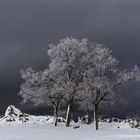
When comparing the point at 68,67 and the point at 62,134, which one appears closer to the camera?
the point at 62,134

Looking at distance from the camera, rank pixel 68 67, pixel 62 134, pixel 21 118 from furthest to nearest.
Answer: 1. pixel 21 118
2. pixel 68 67
3. pixel 62 134

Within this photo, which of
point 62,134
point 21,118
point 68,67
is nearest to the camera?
point 62,134

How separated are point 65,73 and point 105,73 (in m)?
5.60

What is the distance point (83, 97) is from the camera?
53719 millimetres

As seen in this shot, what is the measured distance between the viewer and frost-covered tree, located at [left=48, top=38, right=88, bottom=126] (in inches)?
2169

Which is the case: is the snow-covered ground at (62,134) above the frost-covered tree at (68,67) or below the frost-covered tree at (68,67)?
below

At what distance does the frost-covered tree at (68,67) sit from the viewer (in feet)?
181

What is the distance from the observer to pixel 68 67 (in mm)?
55656

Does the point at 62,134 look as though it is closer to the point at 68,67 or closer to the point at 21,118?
the point at 68,67

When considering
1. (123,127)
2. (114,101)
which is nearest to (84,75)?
(114,101)

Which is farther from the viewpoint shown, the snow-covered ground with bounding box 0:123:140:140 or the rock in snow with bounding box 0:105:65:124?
the rock in snow with bounding box 0:105:65:124

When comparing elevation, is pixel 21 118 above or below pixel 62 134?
above

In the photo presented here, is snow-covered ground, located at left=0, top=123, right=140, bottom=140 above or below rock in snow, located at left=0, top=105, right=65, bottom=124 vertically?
below

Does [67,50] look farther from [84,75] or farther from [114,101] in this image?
[114,101]
